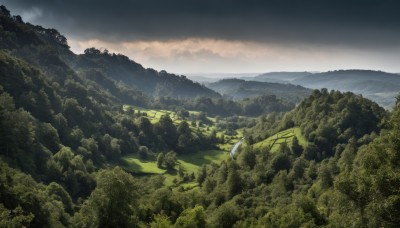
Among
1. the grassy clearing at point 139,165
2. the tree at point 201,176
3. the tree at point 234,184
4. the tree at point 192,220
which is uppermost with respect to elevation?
the tree at point 192,220

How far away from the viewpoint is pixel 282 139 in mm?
172250

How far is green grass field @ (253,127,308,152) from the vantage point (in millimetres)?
163750

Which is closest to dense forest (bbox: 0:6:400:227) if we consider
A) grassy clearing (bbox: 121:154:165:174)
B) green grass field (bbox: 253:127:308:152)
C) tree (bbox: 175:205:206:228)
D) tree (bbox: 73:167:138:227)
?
tree (bbox: 73:167:138:227)

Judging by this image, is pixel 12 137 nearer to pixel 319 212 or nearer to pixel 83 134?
pixel 83 134

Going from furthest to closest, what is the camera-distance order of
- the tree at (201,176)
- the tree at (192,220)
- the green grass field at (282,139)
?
the green grass field at (282,139) < the tree at (201,176) < the tree at (192,220)

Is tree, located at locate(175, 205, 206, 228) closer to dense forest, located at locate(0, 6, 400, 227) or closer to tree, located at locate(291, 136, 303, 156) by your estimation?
dense forest, located at locate(0, 6, 400, 227)

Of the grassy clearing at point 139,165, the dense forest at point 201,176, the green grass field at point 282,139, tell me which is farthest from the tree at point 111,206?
the grassy clearing at point 139,165

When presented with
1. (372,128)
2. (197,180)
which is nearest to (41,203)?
(197,180)

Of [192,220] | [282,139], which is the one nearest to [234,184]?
[192,220]

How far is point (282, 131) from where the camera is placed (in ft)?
621

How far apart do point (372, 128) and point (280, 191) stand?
6682 centimetres

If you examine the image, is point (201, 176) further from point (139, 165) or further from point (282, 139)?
point (139, 165)

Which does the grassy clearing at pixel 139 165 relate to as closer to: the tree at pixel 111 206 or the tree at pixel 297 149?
the tree at pixel 297 149

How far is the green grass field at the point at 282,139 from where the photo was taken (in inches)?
6447
